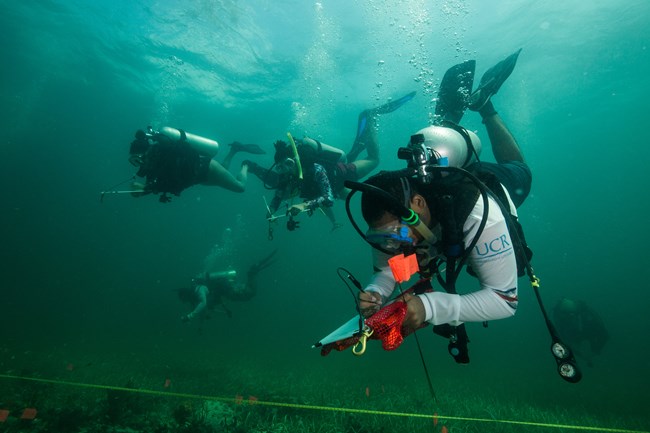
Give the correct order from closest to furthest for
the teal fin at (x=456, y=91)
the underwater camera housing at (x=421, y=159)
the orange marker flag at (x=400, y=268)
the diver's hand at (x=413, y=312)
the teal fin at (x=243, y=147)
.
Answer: the diver's hand at (x=413, y=312) → the orange marker flag at (x=400, y=268) → the underwater camera housing at (x=421, y=159) → the teal fin at (x=456, y=91) → the teal fin at (x=243, y=147)

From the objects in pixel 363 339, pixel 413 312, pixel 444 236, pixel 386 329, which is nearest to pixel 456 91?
pixel 444 236

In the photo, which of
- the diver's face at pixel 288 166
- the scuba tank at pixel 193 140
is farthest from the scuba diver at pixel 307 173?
the scuba tank at pixel 193 140

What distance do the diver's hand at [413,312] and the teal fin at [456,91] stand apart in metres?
5.33

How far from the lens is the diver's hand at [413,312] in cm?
179

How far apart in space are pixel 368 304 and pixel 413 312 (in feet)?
1.21

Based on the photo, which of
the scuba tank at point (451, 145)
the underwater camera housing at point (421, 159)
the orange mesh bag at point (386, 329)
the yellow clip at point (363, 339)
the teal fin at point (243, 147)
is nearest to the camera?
the yellow clip at point (363, 339)

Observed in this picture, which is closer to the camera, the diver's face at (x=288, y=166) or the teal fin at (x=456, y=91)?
the teal fin at (x=456, y=91)

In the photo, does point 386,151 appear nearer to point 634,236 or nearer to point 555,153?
point 555,153

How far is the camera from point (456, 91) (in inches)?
235

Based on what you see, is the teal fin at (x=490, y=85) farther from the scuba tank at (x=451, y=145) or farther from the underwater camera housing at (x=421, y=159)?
the underwater camera housing at (x=421, y=159)

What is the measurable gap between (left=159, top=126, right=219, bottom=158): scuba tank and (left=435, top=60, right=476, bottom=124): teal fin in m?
6.38

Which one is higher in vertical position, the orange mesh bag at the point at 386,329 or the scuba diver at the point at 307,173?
the scuba diver at the point at 307,173

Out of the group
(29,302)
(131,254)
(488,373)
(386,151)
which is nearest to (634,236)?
(386,151)

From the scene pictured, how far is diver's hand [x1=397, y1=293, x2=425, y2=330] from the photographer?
5.88ft
